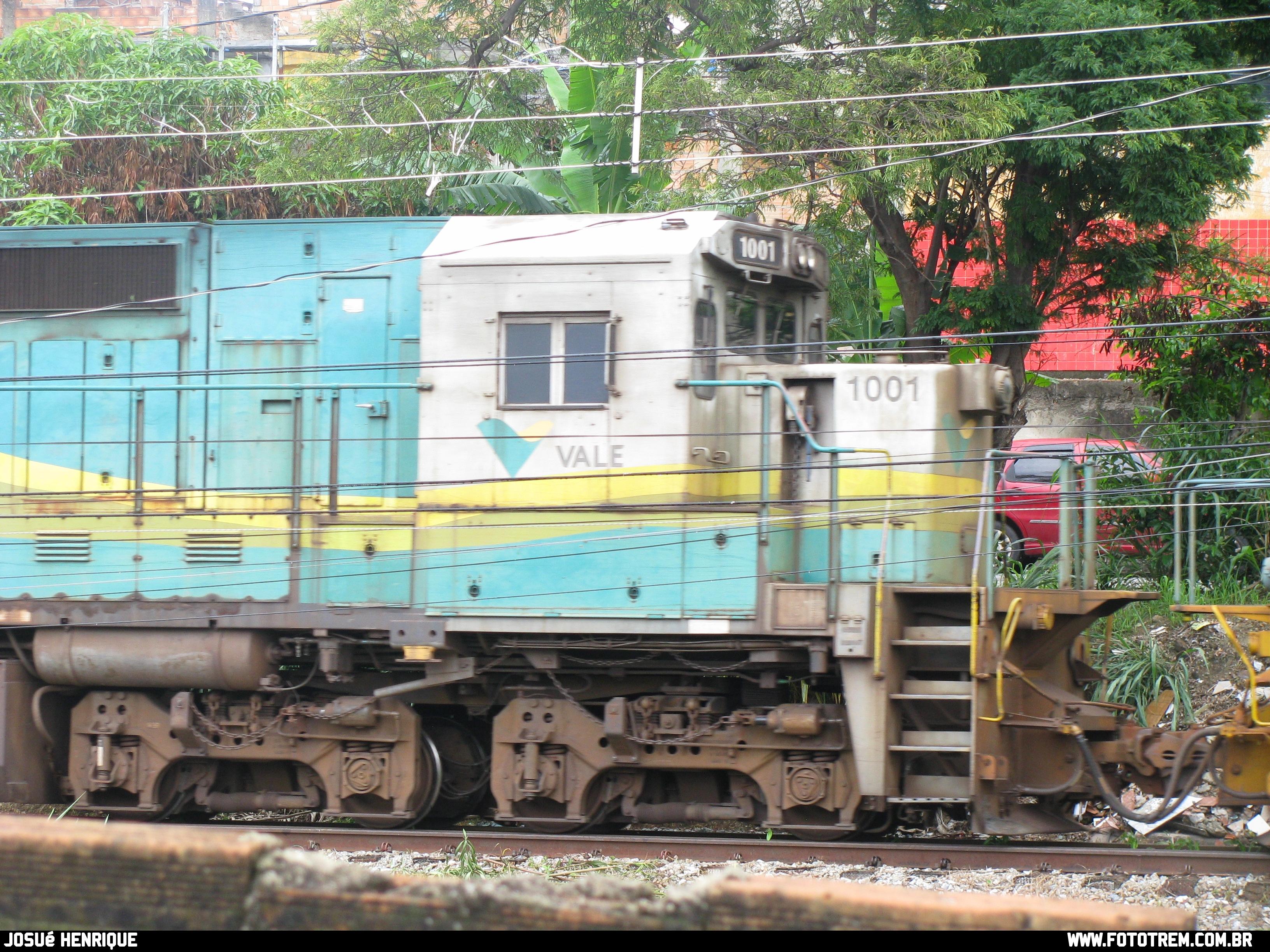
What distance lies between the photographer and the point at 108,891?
3.50m

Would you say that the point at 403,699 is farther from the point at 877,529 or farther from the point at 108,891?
the point at 108,891

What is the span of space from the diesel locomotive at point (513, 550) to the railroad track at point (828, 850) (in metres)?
0.19

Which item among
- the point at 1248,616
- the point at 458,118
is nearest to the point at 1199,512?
the point at 1248,616

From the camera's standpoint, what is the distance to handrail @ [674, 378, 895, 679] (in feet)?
22.6

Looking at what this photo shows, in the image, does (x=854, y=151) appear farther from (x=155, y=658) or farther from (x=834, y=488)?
(x=155, y=658)

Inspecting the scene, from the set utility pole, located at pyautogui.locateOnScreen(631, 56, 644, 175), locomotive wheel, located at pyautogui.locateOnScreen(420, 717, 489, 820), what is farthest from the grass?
utility pole, located at pyautogui.locateOnScreen(631, 56, 644, 175)

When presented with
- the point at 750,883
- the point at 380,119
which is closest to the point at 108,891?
the point at 750,883

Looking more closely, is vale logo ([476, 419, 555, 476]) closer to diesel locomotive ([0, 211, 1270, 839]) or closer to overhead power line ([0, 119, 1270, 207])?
diesel locomotive ([0, 211, 1270, 839])

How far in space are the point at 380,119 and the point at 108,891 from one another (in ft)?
39.3

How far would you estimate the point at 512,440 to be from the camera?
736 cm

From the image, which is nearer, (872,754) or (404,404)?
(872,754)

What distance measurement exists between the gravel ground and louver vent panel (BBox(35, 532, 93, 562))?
2.59 m

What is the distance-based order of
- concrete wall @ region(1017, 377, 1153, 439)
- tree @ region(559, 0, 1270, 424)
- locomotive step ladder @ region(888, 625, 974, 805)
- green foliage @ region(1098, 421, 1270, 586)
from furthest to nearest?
concrete wall @ region(1017, 377, 1153, 439)
green foliage @ region(1098, 421, 1270, 586)
tree @ region(559, 0, 1270, 424)
locomotive step ladder @ region(888, 625, 974, 805)

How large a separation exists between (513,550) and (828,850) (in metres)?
2.68
